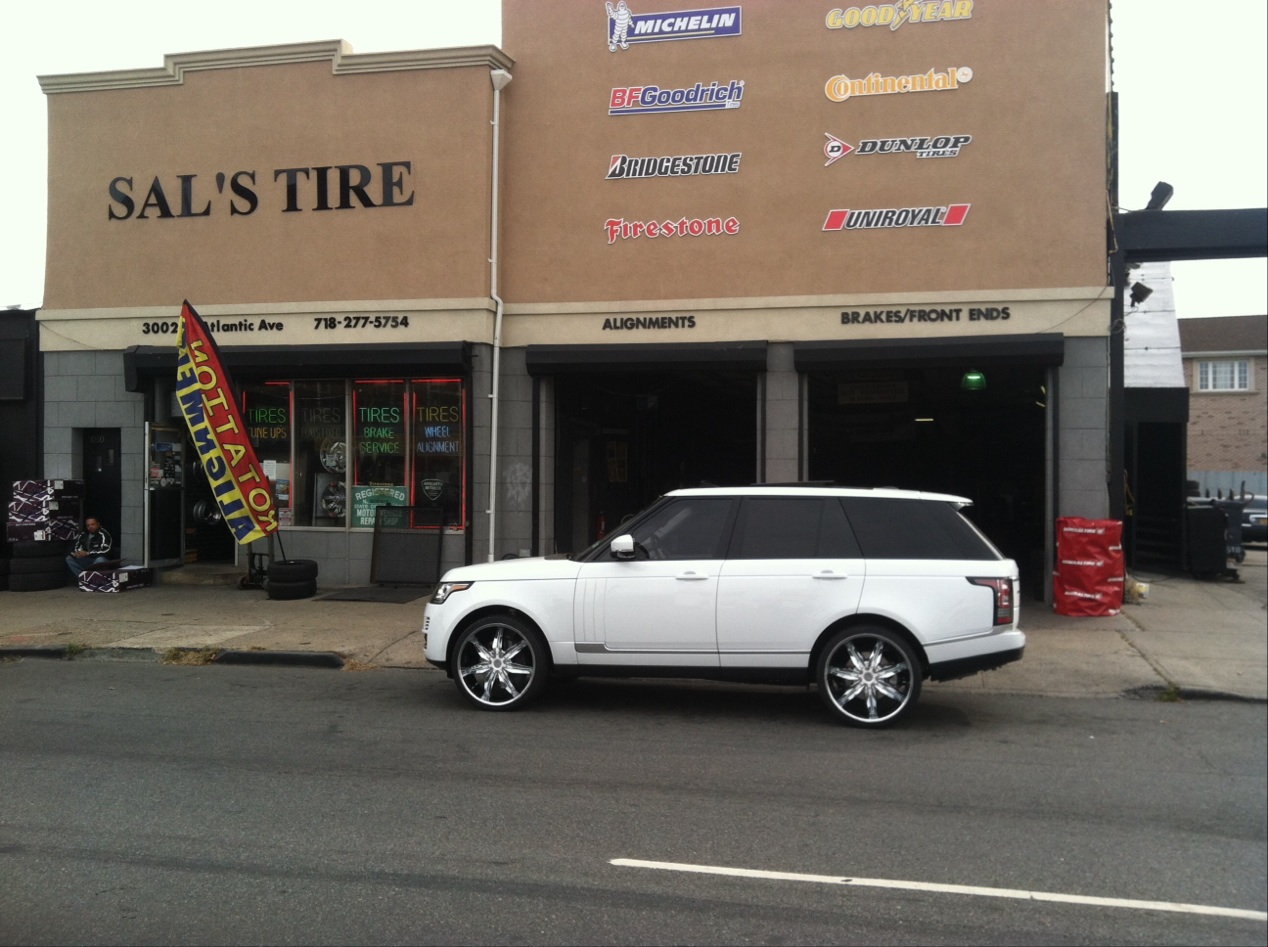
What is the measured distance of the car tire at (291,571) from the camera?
46.8 ft

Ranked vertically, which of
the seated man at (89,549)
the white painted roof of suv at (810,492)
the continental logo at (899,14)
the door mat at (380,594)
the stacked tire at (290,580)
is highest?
the continental logo at (899,14)

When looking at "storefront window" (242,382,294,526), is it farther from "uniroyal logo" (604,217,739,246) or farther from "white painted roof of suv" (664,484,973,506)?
"white painted roof of suv" (664,484,973,506)

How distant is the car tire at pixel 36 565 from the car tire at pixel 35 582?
4 centimetres

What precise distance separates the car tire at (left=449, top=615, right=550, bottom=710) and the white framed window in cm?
543

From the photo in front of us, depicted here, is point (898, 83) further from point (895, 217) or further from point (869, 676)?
point (869, 676)

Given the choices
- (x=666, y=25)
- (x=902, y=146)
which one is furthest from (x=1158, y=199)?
(x=666, y=25)

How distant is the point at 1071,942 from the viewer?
412 centimetres

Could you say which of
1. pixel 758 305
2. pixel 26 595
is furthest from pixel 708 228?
pixel 26 595

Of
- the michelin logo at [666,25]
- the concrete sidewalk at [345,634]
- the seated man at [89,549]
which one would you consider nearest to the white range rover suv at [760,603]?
the concrete sidewalk at [345,634]

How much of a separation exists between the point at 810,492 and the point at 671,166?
768 cm

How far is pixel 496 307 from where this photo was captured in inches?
585

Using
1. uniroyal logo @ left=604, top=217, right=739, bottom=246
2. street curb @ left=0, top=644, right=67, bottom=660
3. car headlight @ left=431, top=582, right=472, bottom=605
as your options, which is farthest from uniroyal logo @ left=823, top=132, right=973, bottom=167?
street curb @ left=0, top=644, right=67, bottom=660

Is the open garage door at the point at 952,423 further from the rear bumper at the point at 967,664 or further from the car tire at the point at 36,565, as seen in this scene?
the car tire at the point at 36,565

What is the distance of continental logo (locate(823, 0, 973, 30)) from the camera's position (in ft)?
44.3
